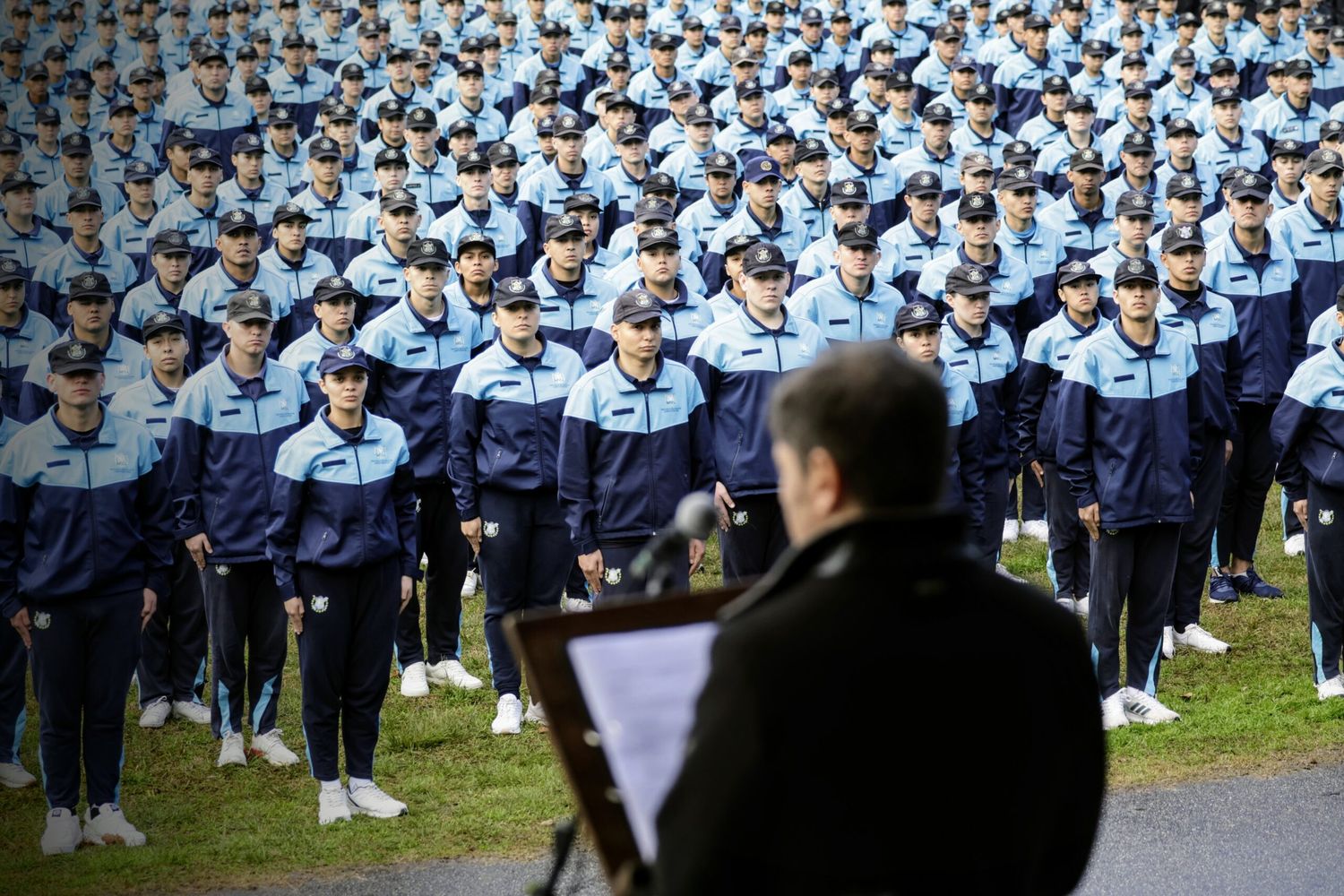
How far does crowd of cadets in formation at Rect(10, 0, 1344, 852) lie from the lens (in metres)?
8.16

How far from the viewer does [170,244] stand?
11.9 meters

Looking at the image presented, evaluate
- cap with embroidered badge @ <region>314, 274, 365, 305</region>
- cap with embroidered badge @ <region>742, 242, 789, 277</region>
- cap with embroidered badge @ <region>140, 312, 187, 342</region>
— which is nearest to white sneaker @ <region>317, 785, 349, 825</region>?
cap with embroidered badge @ <region>140, 312, 187, 342</region>

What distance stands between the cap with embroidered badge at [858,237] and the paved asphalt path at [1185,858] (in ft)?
14.8

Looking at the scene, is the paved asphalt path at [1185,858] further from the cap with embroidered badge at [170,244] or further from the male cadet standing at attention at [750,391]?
the cap with embroidered badge at [170,244]

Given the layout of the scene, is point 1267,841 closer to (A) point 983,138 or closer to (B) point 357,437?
(B) point 357,437

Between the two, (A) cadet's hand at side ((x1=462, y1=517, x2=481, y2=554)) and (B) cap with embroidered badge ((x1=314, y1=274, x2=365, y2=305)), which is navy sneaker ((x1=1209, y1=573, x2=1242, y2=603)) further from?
(B) cap with embroidered badge ((x1=314, y1=274, x2=365, y2=305))

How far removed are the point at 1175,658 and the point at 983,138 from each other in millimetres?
7387

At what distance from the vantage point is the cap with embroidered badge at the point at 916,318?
32.0 ft

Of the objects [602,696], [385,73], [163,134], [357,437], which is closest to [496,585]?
[357,437]

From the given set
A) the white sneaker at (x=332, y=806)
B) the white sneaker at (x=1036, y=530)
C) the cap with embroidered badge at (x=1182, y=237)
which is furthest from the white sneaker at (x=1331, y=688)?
the white sneaker at (x=332, y=806)

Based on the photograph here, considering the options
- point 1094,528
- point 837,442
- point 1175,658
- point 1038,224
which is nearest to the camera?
point 837,442

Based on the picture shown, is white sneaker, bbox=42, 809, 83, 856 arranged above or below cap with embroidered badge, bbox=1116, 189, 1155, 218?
Result: below

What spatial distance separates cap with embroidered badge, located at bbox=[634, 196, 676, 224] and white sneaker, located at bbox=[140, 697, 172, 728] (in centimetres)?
479

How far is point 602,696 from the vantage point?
2.65 meters
